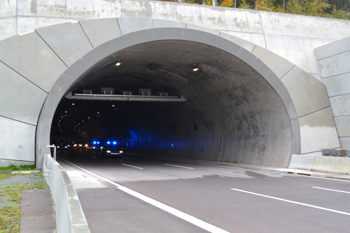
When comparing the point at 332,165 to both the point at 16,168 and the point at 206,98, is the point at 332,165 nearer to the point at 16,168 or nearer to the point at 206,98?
the point at 206,98

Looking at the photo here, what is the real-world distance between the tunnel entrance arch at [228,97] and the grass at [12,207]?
609 cm

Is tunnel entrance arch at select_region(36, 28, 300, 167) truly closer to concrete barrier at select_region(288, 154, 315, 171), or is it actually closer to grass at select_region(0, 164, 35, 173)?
grass at select_region(0, 164, 35, 173)

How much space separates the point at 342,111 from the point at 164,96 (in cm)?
1349

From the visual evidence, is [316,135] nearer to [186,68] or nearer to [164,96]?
[186,68]

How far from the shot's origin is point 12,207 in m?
8.11

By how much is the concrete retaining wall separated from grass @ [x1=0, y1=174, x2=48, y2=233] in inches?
689

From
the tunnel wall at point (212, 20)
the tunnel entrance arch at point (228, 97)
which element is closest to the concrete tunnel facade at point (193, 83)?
the tunnel entrance arch at point (228, 97)

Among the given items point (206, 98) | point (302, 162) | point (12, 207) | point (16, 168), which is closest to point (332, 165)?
point (302, 162)

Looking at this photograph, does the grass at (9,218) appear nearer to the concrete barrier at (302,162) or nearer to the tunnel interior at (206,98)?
the tunnel interior at (206,98)

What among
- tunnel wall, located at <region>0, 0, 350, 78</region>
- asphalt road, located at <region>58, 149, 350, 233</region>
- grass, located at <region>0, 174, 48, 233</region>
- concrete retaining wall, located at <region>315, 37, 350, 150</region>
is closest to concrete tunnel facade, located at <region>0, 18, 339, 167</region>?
concrete retaining wall, located at <region>315, 37, 350, 150</region>

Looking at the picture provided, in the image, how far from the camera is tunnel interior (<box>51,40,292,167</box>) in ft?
69.2

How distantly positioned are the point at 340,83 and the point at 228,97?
7.08 m

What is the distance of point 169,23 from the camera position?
20.2 meters

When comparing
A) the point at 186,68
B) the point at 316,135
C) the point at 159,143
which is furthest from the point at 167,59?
the point at 159,143
